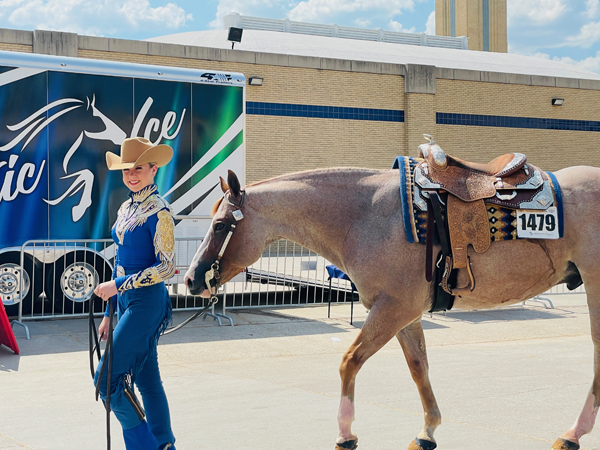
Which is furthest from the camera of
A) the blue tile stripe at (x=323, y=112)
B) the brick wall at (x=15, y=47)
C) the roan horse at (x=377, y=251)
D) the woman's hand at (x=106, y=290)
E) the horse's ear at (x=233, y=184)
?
the blue tile stripe at (x=323, y=112)

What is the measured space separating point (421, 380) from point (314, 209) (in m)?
1.36

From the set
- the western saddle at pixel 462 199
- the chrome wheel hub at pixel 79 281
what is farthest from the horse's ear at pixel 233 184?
the chrome wheel hub at pixel 79 281

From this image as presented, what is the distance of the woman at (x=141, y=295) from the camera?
3.78 m

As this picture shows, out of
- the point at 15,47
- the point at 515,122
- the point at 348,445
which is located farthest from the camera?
the point at 515,122

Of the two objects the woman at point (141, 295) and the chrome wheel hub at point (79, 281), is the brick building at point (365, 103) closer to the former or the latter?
the chrome wheel hub at point (79, 281)

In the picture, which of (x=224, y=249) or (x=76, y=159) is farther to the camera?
(x=76, y=159)

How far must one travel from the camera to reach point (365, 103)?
88.6 feet

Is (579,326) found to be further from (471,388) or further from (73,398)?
(73,398)

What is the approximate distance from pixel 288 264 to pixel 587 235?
1161cm

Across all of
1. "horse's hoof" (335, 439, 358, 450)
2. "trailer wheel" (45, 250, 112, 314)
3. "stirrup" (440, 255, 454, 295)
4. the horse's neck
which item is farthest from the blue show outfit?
"trailer wheel" (45, 250, 112, 314)

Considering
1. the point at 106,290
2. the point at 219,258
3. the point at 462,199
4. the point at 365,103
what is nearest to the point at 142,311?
the point at 106,290

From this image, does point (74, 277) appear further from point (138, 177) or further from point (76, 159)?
point (138, 177)

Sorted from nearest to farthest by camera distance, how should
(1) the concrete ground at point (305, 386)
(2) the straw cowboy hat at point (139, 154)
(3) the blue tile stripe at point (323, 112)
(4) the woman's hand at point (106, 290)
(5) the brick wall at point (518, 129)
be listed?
(4) the woman's hand at point (106, 290), (2) the straw cowboy hat at point (139, 154), (1) the concrete ground at point (305, 386), (3) the blue tile stripe at point (323, 112), (5) the brick wall at point (518, 129)

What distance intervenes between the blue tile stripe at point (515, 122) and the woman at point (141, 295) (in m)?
25.8
